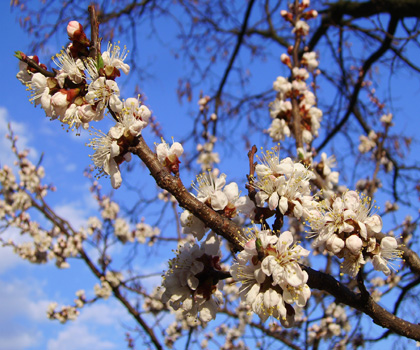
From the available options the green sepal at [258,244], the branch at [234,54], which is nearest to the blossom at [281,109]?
the green sepal at [258,244]

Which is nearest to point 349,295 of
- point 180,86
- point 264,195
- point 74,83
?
point 264,195

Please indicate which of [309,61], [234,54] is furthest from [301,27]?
[234,54]

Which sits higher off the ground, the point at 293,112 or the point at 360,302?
the point at 293,112

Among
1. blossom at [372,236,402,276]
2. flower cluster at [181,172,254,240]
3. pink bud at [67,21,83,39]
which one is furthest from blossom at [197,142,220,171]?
blossom at [372,236,402,276]

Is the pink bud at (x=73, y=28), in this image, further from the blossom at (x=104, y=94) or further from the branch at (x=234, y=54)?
the branch at (x=234, y=54)

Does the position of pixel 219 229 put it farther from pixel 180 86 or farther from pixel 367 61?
pixel 180 86

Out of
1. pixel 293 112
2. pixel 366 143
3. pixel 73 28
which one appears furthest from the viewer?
pixel 366 143

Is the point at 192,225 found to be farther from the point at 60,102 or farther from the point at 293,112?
the point at 293,112
